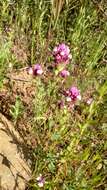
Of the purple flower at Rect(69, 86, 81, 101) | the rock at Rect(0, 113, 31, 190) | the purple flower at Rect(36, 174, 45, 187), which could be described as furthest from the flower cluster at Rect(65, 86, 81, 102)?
the purple flower at Rect(36, 174, 45, 187)

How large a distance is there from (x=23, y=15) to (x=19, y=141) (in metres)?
1.23

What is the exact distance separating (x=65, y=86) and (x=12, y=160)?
2.78ft

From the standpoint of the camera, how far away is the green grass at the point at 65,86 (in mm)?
2748

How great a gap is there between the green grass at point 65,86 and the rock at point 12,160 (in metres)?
0.07

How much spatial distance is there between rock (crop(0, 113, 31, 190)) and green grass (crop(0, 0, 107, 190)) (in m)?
0.07

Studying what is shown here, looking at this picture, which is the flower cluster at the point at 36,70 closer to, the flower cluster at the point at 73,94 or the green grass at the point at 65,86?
the green grass at the point at 65,86

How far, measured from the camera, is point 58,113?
311cm

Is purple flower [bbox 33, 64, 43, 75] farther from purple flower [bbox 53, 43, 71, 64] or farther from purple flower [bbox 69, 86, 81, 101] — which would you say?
purple flower [bbox 69, 86, 81, 101]

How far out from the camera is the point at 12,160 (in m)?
2.75

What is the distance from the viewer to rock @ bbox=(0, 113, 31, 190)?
264 centimetres

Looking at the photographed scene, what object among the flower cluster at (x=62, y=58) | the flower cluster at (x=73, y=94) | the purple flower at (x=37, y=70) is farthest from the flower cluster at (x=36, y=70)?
the flower cluster at (x=73, y=94)

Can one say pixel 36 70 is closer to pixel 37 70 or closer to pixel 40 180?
pixel 37 70

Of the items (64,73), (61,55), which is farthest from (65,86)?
(61,55)

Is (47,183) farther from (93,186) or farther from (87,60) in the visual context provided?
(87,60)
